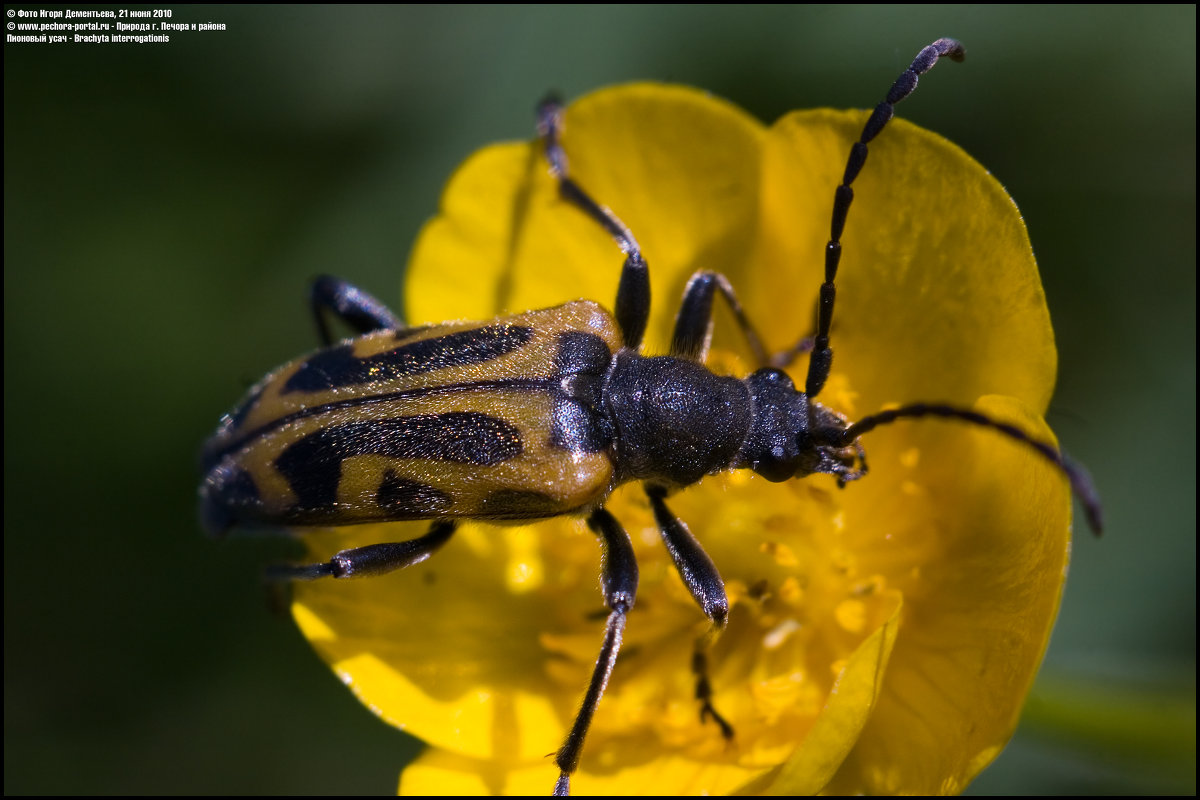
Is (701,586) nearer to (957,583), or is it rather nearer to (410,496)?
(957,583)

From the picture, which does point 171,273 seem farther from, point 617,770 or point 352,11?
point 617,770

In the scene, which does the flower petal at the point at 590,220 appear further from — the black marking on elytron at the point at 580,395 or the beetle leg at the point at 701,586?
the beetle leg at the point at 701,586

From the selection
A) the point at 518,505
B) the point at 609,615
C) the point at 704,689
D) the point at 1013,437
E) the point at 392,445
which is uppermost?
the point at 1013,437

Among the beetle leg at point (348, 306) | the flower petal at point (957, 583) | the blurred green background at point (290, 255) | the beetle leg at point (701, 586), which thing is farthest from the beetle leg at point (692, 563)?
the blurred green background at point (290, 255)

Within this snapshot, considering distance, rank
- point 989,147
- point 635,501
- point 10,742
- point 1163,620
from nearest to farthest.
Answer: point 635,501
point 1163,620
point 989,147
point 10,742

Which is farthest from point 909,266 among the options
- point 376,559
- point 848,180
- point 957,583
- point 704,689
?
point 376,559

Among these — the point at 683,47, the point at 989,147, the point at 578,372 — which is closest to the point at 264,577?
the point at 578,372

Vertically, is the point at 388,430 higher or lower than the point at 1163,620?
higher
